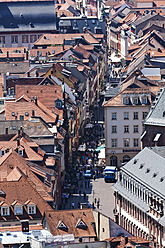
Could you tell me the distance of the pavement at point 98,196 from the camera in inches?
6024

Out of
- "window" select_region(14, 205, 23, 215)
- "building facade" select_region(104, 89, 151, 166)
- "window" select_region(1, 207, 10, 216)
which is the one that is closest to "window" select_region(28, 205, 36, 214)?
"window" select_region(14, 205, 23, 215)

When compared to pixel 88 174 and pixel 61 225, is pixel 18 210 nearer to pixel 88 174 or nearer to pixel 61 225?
pixel 61 225

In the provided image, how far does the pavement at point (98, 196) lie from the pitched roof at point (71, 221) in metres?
33.2

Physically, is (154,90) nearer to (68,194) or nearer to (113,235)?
(68,194)

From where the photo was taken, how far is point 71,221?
115 metres

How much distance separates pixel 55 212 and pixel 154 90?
2827 inches

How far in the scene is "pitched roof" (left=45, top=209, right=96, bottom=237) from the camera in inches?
4444

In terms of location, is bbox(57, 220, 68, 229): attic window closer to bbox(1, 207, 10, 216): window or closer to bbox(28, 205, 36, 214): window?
bbox(28, 205, 36, 214): window

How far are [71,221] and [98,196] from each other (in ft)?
150

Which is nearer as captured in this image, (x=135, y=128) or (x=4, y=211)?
(x=4, y=211)

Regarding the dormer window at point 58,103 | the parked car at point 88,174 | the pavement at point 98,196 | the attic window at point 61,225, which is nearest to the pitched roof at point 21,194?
the attic window at point 61,225

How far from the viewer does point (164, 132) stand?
161000mm

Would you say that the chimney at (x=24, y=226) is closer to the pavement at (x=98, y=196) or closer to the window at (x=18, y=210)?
the window at (x=18, y=210)

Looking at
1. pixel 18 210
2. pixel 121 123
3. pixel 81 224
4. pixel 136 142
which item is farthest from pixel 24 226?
pixel 136 142
